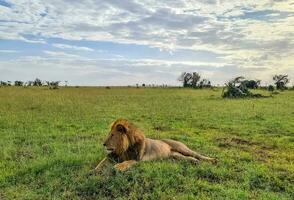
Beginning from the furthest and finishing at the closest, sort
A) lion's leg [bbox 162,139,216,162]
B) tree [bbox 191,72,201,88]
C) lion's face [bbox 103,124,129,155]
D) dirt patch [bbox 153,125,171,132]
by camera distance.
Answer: tree [bbox 191,72,201,88] → dirt patch [bbox 153,125,171,132] → lion's leg [bbox 162,139,216,162] → lion's face [bbox 103,124,129,155]

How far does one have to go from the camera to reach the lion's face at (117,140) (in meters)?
8.30

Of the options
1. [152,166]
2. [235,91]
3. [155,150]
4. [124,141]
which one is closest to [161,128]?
[155,150]

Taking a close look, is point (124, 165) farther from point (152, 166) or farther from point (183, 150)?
point (183, 150)

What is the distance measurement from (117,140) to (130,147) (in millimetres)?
423

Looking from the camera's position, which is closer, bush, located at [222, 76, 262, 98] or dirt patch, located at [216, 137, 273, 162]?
dirt patch, located at [216, 137, 273, 162]

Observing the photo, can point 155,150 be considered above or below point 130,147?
below

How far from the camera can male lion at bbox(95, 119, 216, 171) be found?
27.3 feet

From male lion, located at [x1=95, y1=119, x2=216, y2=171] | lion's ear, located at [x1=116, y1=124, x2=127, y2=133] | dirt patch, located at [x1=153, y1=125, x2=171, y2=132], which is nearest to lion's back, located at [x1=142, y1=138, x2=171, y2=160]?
male lion, located at [x1=95, y1=119, x2=216, y2=171]

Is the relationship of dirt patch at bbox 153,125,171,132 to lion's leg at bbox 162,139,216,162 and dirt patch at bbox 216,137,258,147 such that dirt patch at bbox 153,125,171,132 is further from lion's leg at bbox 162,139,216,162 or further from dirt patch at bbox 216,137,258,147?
lion's leg at bbox 162,139,216,162

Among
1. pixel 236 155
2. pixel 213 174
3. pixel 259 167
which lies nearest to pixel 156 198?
pixel 213 174

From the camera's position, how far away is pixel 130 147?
8.62 m

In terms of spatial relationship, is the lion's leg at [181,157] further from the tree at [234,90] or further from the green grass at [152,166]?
the tree at [234,90]

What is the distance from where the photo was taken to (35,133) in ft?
49.3

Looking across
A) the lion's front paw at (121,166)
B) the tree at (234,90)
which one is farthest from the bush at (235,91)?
the lion's front paw at (121,166)
